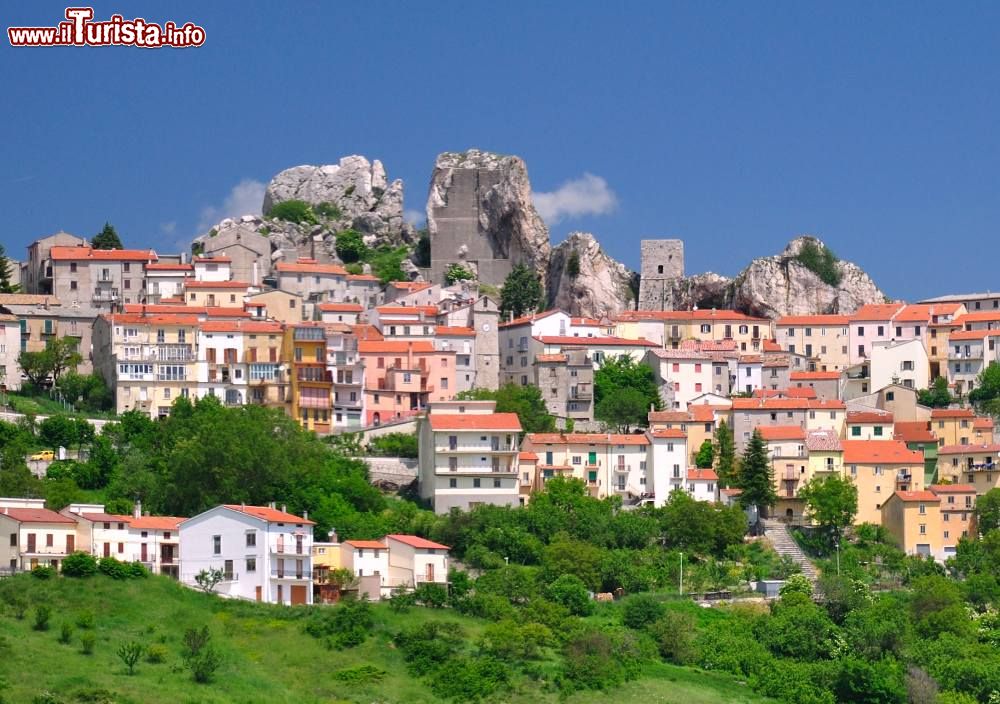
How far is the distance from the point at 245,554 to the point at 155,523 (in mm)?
3760

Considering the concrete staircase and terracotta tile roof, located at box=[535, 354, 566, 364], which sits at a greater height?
terracotta tile roof, located at box=[535, 354, 566, 364]

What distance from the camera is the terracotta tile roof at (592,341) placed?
109 metres

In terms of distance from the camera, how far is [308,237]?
→ 13000 centimetres

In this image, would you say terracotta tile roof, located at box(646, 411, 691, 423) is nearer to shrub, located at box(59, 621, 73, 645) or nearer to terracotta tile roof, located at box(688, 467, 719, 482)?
terracotta tile roof, located at box(688, 467, 719, 482)

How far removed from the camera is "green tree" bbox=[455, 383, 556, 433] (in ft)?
331

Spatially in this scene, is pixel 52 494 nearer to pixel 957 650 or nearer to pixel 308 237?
pixel 957 650

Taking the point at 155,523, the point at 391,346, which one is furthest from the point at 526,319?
the point at 155,523

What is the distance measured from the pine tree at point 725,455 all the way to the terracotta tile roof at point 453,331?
13.8m

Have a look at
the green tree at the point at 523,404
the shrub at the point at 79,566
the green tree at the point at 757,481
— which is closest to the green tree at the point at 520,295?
the green tree at the point at 523,404

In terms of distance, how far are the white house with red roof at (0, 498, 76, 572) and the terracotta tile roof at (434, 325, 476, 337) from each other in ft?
109

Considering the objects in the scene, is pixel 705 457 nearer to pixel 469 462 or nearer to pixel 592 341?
pixel 469 462

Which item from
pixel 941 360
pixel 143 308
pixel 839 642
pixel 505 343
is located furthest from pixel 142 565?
pixel 941 360

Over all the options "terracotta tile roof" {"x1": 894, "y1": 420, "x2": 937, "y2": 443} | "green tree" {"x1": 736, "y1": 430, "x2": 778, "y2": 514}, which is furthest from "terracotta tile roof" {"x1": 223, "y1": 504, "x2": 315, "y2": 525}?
"terracotta tile roof" {"x1": 894, "y1": 420, "x2": 937, "y2": 443}

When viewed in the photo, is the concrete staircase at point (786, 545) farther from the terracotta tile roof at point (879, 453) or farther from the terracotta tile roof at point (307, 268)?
the terracotta tile roof at point (307, 268)
